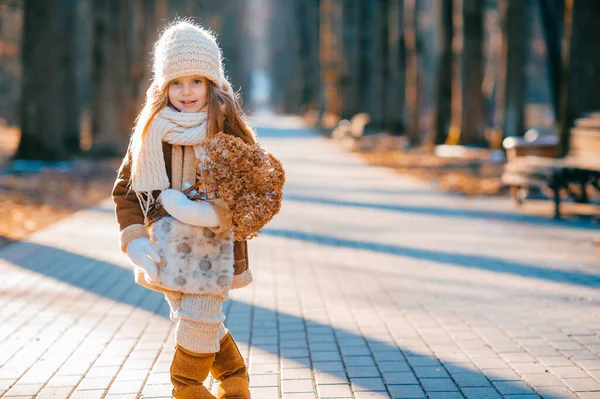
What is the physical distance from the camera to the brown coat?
11.9 feet

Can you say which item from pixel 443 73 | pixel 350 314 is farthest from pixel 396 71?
pixel 350 314

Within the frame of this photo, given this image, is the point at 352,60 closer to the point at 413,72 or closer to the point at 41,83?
the point at 413,72

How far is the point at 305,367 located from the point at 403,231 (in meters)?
5.51

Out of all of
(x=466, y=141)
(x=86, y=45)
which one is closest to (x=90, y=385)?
(x=466, y=141)

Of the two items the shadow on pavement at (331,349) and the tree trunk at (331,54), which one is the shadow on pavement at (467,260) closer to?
the shadow on pavement at (331,349)

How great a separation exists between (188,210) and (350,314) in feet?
9.42

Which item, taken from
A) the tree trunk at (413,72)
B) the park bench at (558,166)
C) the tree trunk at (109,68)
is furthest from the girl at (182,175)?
the tree trunk at (413,72)

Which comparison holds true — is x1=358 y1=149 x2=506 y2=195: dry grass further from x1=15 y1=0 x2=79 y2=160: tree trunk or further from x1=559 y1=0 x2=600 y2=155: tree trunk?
x1=15 y1=0 x2=79 y2=160: tree trunk

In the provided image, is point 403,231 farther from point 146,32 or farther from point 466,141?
point 146,32

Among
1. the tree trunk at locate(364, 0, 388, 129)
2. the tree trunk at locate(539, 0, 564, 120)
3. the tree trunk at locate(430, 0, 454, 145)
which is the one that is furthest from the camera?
the tree trunk at locate(364, 0, 388, 129)

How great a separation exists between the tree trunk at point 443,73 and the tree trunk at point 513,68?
464 centimetres

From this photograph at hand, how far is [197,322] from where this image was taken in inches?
142

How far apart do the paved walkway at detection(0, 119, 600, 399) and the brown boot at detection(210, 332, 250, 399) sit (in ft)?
1.63

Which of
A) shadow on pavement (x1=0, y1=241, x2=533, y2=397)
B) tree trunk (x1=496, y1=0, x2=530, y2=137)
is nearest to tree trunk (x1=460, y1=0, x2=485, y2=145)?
tree trunk (x1=496, y1=0, x2=530, y2=137)
